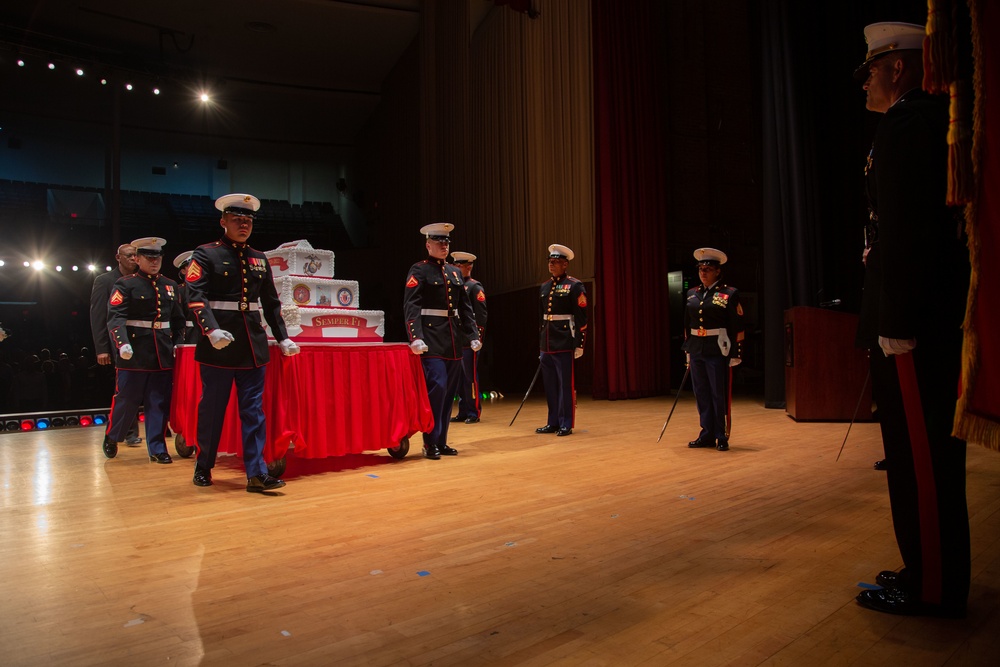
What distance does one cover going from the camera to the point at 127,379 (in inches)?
175

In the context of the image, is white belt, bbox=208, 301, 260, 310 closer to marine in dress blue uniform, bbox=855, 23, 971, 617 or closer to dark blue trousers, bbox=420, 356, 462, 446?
dark blue trousers, bbox=420, 356, 462, 446

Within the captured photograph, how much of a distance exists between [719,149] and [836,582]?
974 centimetres

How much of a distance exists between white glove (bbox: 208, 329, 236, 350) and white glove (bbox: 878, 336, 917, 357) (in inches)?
105

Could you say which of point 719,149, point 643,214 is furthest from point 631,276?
point 719,149

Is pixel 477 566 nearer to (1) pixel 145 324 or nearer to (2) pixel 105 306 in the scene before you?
(1) pixel 145 324

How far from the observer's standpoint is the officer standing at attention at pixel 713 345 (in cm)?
450

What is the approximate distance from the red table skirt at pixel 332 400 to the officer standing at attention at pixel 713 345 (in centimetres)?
188

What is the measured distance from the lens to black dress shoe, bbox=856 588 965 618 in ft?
5.48

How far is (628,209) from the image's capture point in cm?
883

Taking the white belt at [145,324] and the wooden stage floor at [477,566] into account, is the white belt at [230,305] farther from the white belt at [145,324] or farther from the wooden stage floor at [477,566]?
the white belt at [145,324]

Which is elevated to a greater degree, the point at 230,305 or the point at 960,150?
the point at 960,150

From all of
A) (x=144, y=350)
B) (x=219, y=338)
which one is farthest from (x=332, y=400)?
(x=144, y=350)

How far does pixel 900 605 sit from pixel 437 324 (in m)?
3.08

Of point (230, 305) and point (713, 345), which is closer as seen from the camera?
point (230, 305)
